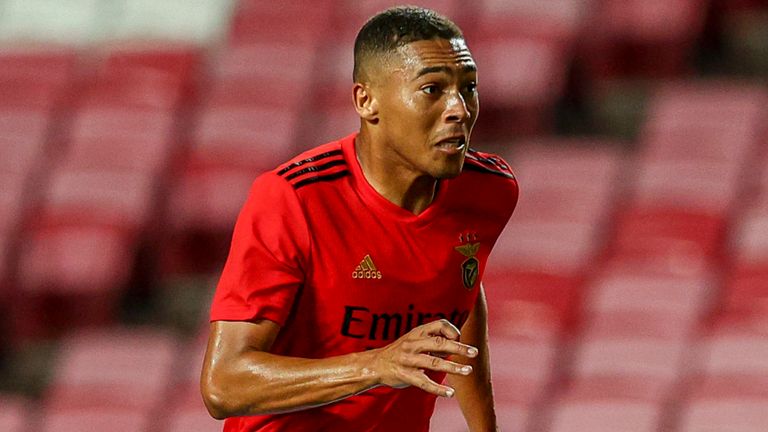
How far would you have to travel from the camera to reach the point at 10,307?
21.5ft

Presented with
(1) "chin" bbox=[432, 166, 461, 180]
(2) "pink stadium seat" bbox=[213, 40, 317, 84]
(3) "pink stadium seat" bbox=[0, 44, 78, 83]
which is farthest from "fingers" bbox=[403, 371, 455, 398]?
(3) "pink stadium seat" bbox=[0, 44, 78, 83]

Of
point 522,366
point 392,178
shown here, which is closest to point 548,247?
point 522,366

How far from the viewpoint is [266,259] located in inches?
107

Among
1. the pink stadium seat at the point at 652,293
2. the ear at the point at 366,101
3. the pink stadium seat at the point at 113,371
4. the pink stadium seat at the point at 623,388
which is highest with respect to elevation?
the ear at the point at 366,101

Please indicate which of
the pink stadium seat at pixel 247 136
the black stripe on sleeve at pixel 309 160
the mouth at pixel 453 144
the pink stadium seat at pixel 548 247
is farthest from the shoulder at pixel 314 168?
the pink stadium seat at pixel 247 136

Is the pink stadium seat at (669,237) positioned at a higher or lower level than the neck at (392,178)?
lower

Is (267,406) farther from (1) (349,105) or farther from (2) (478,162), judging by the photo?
(1) (349,105)

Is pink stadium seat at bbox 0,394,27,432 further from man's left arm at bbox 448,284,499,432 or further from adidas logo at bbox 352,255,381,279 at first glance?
adidas logo at bbox 352,255,381,279

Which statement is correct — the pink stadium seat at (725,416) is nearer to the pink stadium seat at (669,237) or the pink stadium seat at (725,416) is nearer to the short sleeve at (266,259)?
the pink stadium seat at (669,237)

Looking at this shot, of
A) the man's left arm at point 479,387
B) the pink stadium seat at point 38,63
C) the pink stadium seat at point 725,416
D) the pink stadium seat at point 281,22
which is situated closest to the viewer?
the man's left arm at point 479,387

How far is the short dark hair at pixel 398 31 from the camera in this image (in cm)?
275

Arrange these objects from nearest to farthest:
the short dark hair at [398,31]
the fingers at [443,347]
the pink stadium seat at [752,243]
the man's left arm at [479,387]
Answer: the fingers at [443,347]
the short dark hair at [398,31]
the man's left arm at [479,387]
the pink stadium seat at [752,243]

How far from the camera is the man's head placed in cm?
273

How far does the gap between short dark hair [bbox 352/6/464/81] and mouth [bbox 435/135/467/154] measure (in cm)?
19
